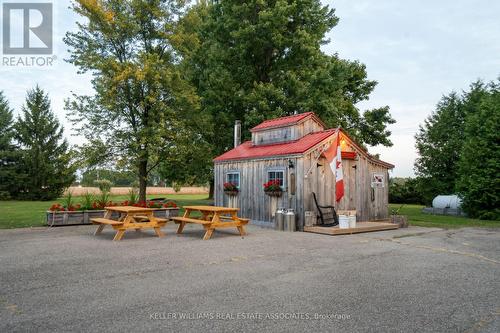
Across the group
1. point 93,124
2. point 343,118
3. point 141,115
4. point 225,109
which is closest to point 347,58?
point 343,118

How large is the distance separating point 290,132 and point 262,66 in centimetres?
1166

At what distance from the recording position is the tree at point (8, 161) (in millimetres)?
35438

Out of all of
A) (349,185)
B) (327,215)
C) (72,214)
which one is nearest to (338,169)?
(327,215)

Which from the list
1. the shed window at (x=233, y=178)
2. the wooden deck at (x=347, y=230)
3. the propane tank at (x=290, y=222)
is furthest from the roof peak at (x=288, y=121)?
the wooden deck at (x=347, y=230)

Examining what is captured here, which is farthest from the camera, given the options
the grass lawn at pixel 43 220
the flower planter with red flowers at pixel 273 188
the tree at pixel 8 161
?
the tree at pixel 8 161

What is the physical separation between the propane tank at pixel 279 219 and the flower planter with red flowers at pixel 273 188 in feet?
2.41

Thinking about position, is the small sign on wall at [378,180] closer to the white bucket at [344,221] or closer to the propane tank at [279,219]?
the white bucket at [344,221]

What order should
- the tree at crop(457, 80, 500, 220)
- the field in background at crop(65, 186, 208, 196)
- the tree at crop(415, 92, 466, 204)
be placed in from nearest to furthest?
the tree at crop(457, 80, 500, 220), the tree at crop(415, 92, 466, 204), the field in background at crop(65, 186, 208, 196)

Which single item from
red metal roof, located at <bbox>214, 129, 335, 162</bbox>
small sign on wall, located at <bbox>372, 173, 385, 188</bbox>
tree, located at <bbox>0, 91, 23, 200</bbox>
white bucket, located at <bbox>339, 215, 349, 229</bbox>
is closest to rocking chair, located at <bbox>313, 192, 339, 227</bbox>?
white bucket, located at <bbox>339, 215, 349, 229</bbox>

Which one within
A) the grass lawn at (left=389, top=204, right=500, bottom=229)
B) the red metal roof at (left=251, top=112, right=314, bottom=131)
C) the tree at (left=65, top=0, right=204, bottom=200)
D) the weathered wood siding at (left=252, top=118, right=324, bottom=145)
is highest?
the tree at (left=65, top=0, right=204, bottom=200)

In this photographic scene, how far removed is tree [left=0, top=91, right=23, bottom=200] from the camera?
3544 centimetres

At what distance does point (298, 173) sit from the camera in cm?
1361

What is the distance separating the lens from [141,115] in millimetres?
21781

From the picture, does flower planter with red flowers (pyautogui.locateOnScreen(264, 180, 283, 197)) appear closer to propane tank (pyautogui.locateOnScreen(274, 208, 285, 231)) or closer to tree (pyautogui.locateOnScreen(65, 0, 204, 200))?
propane tank (pyautogui.locateOnScreen(274, 208, 285, 231))
